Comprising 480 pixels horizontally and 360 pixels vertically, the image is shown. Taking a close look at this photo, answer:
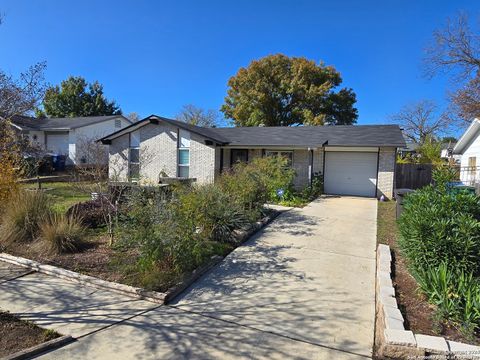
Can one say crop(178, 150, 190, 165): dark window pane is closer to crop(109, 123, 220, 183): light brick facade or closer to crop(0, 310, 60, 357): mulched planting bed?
crop(109, 123, 220, 183): light brick facade

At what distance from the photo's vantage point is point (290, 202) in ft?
40.4

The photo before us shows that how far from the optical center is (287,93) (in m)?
31.0

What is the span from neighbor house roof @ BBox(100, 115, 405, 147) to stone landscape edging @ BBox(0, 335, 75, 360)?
44.1 feet

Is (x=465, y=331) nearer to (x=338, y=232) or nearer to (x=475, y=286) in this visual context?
(x=475, y=286)

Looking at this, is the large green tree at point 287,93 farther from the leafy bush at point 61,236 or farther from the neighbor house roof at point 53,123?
the leafy bush at point 61,236

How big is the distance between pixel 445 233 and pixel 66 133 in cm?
2760

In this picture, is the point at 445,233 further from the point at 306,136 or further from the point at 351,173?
the point at 306,136

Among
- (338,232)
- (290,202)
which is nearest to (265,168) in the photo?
(290,202)

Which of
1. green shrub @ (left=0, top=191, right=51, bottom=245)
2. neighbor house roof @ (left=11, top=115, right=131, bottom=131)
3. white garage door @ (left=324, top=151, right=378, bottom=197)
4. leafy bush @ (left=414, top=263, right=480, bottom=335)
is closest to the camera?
leafy bush @ (left=414, top=263, right=480, bottom=335)

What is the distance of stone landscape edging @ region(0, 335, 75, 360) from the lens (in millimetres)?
2803

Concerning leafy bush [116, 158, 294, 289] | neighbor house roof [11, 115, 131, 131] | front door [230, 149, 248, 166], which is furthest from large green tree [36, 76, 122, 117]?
leafy bush [116, 158, 294, 289]

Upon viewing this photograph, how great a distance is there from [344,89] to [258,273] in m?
31.3

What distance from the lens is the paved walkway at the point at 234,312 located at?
10.2ft

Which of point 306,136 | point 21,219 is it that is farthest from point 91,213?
point 306,136
